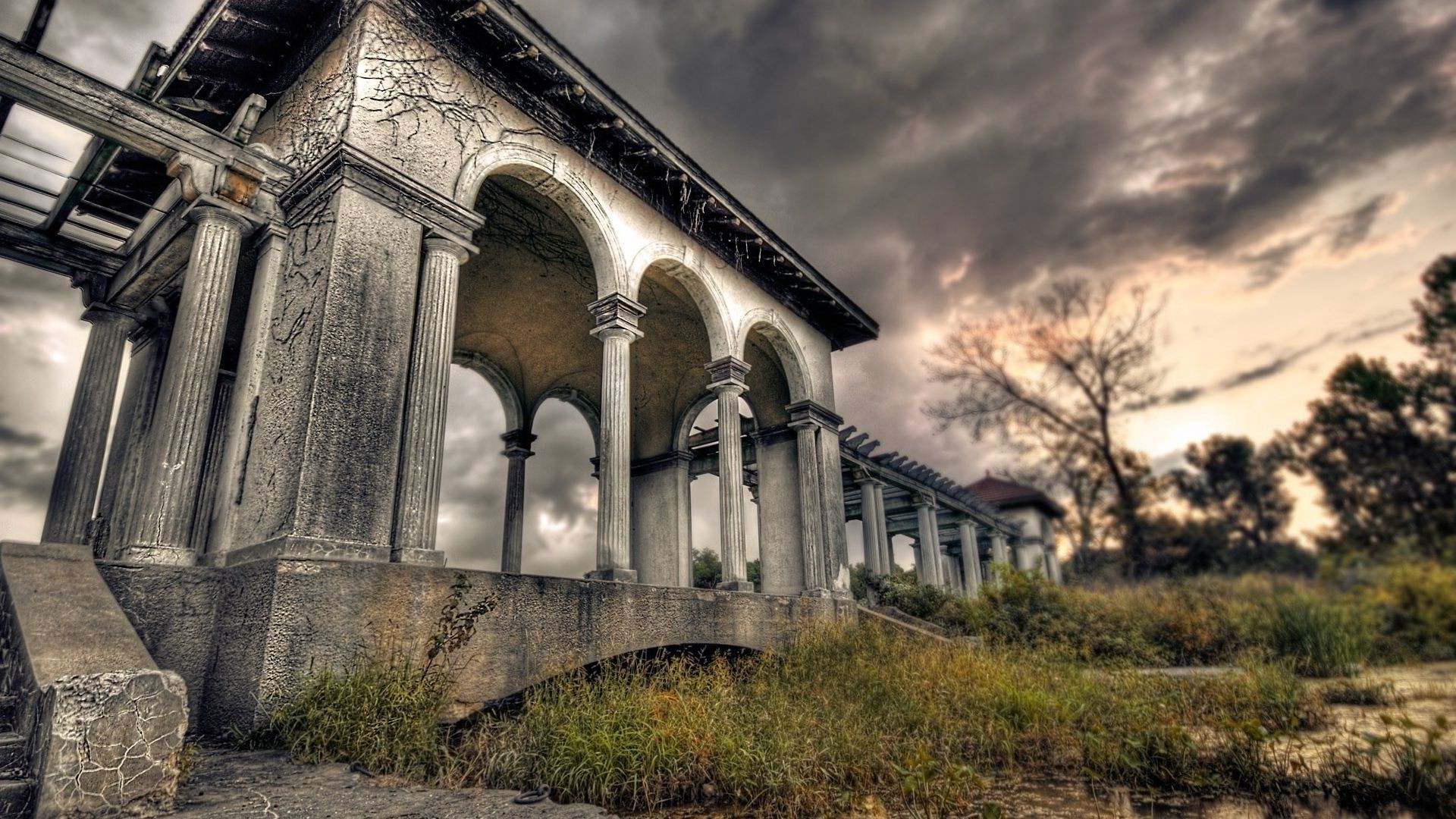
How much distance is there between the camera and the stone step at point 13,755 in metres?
2.74

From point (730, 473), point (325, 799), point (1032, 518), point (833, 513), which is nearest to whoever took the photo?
point (325, 799)

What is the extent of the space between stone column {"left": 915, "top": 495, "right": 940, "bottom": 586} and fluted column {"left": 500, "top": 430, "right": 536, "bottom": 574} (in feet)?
40.9

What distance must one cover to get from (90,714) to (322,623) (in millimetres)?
2005

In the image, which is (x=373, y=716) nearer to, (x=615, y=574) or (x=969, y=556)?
(x=615, y=574)

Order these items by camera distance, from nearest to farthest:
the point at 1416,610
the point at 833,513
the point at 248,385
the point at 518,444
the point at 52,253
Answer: the point at 248,385 < the point at 52,253 < the point at 1416,610 < the point at 833,513 < the point at 518,444

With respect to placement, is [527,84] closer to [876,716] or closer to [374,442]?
[374,442]

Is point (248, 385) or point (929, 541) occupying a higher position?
point (248, 385)

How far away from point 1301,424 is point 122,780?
22.9 metres

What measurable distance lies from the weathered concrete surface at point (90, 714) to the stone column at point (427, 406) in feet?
7.57

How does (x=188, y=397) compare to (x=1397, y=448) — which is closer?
(x=188, y=397)

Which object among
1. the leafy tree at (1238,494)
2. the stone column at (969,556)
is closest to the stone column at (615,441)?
the stone column at (969,556)

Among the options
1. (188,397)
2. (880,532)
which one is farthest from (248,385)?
(880,532)

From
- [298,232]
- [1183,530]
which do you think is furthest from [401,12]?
[1183,530]

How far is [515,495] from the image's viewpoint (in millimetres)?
13578
